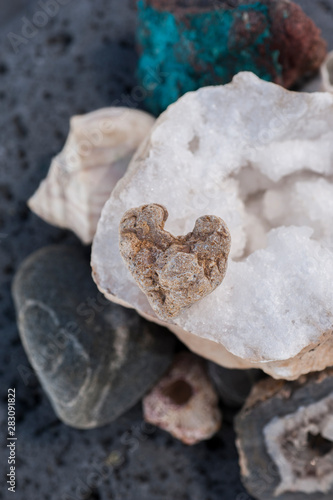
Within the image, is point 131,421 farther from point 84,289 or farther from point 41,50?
point 41,50

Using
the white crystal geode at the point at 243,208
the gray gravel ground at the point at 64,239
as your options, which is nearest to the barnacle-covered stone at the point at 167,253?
the white crystal geode at the point at 243,208

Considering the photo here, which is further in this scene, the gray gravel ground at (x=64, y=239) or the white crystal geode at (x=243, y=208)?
the gray gravel ground at (x=64, y=239)

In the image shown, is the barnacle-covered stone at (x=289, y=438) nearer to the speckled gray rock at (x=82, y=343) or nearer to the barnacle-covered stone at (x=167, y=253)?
the speckled gray rock at (x=82, y=343)

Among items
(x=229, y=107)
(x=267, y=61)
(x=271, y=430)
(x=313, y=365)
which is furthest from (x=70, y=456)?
(x=267, y=61)

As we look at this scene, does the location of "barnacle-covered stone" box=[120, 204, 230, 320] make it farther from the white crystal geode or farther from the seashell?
the seashell

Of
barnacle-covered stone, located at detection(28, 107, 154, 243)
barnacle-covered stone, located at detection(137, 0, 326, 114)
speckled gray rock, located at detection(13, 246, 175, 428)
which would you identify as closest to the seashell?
barnacle-covered stone, located at detection(137, 0, 326, 114)

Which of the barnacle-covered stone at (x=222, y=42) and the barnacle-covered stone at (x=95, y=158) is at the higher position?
the barnacle-covered stone at (x=222, y=42)

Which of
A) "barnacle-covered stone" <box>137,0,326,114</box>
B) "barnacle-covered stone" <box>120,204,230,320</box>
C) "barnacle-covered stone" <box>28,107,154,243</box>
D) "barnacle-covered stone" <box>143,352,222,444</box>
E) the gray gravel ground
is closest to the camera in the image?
"barnacle-covered stone" <box>120,204,230,320</box>

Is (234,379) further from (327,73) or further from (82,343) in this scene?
(327,73)
